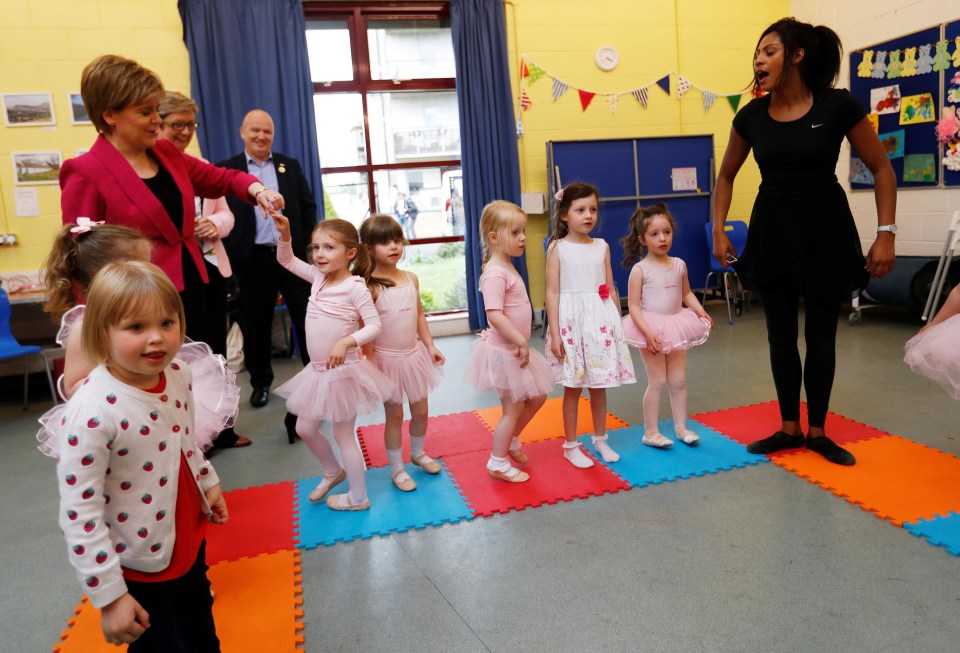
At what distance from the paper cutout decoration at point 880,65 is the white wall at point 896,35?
0.12 meters

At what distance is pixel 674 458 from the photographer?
9.07 ft

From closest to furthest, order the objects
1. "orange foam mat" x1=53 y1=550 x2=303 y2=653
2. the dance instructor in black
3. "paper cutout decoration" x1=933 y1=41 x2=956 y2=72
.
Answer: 1. "orange foam mat" x1=53 y1=550 x2=303 y2=653
2. the dance instructor in black
3. "paper cutout decoration" x1=933 y1=41 x2=956 y2=72

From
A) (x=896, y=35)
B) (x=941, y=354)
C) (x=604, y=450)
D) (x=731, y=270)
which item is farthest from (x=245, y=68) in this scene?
(x=896, y=35)

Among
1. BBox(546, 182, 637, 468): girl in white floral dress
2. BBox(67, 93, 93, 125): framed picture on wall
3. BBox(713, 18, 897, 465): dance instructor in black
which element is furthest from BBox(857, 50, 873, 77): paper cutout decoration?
BBox(67, 93, 93, 125): framed picture on wall

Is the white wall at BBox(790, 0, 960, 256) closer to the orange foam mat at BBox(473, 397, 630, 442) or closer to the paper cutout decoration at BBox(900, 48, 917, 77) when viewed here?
the paper cutout decoration at BBox(900, 48, 917, 77)

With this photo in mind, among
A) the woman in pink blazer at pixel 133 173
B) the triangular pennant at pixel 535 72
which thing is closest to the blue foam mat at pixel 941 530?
the woman in pink blazer at pixel 133 173

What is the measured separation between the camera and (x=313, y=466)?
2.96 meters

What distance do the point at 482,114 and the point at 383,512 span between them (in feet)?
14.0

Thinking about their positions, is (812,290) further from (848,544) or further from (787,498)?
(848,544)

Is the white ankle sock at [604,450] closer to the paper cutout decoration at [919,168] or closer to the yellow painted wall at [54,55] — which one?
the paper cutout decoration at [919,168]

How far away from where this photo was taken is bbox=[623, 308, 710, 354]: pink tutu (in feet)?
9.11

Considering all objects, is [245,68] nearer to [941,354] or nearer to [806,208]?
[806,208]

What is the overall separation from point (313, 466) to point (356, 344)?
0.98 meters

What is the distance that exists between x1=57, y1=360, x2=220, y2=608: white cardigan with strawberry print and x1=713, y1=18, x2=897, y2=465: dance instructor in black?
2.25 m
